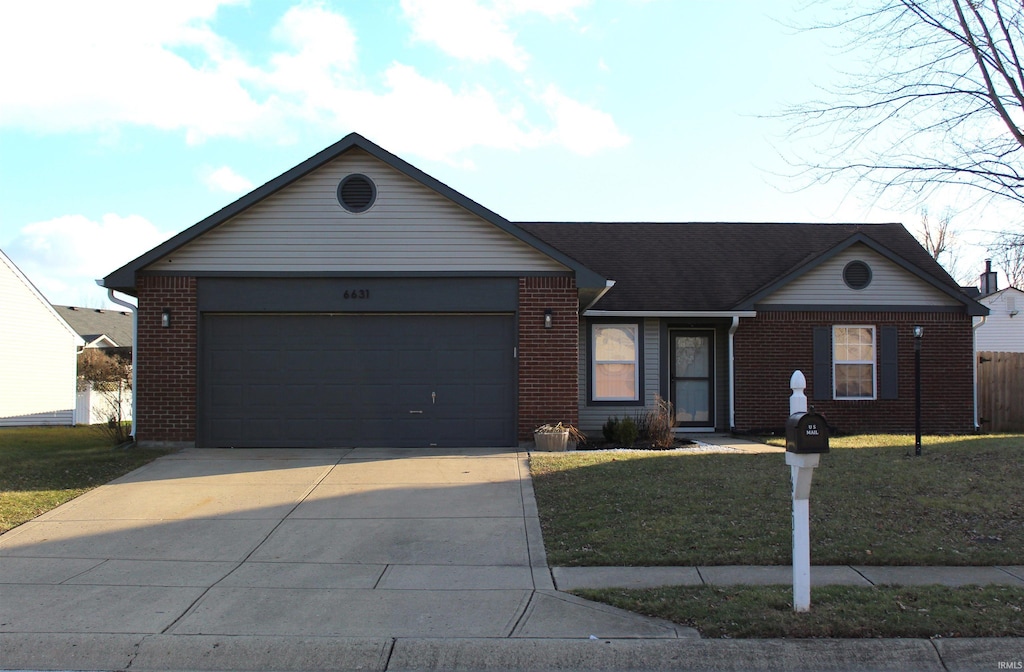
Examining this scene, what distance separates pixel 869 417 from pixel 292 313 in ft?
37.2

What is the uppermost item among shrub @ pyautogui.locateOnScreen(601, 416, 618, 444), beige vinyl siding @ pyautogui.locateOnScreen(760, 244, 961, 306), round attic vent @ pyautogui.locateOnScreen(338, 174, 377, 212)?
round attic vent @ pyautogui.locateOnScreen(338, 174, 377, 212)

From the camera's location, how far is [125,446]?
500 inches

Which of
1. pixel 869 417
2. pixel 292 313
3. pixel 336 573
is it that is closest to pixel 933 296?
pixel 869 417

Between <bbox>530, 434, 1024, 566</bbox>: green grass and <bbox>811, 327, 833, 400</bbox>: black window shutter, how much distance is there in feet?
14.8

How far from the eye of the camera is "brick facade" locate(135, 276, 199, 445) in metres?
12.7

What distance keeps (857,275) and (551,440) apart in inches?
312

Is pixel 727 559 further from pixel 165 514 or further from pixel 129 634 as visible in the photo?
pixel 165 514

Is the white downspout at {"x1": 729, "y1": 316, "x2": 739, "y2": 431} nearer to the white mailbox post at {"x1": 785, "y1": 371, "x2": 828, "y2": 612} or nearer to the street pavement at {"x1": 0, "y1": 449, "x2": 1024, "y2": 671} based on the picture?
the street pavement at {"x1": 0, "y1": 449, "x2": 1024, "y2": 671}

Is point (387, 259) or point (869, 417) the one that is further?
point (869, 417)

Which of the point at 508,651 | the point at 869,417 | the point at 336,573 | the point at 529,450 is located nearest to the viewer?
the point at 508,651

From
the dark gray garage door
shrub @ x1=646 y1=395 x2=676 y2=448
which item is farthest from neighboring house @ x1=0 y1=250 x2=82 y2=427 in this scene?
shrub @ x1=646 y1=395 x2=676 y2=448

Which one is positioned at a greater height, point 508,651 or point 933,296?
point 933,296

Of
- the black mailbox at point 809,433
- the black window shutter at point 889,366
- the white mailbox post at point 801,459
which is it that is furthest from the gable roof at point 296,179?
the black mailbox at point 809,433

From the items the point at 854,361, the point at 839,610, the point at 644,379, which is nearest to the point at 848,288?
the point at 854,361
